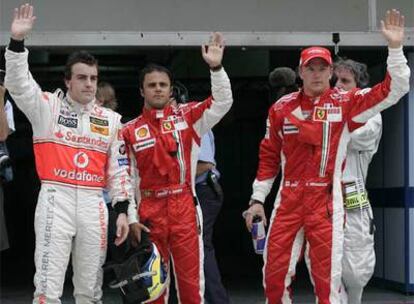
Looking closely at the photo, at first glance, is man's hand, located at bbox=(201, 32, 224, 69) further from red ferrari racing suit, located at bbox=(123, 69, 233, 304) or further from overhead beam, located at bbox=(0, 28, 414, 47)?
overhead beam, located at bbox=(0, 28, 414, 47)

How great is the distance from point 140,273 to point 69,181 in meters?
0.73

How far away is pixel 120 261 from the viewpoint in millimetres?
5207

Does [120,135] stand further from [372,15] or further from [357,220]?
[372,15]

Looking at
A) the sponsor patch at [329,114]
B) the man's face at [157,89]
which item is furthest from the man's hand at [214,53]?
the sponsor patch at [329,114]

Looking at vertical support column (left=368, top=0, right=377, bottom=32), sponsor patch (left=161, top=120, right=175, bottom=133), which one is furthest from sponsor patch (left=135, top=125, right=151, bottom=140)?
vertical support column (left=368, top=0, right=377, bottom=32)

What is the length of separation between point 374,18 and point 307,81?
8.18 ft

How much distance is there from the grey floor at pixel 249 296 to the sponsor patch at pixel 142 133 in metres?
3.05

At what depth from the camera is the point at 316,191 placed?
5.16 meters

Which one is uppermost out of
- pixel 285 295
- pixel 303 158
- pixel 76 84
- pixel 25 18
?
pixel 25 18

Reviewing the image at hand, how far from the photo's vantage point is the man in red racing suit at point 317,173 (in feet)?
16.7

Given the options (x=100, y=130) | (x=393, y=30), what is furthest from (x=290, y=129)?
(x=100, y=130)

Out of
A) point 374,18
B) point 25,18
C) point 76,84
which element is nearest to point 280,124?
point 76,84

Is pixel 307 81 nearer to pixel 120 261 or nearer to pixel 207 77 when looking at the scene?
pixel 120 261

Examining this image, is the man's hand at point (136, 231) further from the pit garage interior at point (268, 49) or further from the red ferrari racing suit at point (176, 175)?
the pit garage interior at point (268, 49)
